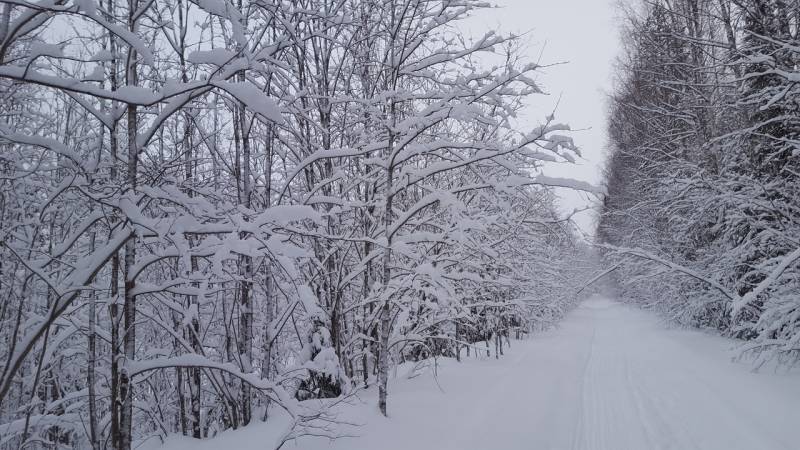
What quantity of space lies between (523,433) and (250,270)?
3551 mm

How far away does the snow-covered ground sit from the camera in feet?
13.1

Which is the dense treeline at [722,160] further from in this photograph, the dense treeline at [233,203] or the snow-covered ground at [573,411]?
the dense treeline at [233,203]

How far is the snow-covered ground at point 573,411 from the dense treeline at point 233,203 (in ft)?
1.57

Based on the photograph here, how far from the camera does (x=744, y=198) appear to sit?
690cm

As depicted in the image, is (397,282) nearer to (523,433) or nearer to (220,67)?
(523,433)

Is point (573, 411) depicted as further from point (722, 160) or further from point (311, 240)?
point (722, 160)

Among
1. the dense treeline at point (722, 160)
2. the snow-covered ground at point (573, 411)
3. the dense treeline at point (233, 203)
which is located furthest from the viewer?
the dense treeline at point (722, 160)

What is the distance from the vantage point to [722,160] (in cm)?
990

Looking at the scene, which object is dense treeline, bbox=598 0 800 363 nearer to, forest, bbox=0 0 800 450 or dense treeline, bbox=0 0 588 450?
forest, bbox=0 0 800 450

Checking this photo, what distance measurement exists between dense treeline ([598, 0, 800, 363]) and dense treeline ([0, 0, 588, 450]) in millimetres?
3102

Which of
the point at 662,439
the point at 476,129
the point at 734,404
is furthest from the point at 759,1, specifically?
the point at 662,439

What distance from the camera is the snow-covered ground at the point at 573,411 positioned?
13.1 ft

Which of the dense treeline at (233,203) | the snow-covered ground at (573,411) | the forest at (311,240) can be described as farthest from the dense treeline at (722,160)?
the dense treeline at (233,203)

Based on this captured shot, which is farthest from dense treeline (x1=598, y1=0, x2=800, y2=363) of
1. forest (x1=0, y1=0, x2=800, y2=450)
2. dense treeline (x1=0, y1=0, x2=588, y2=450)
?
dense treeline (x1=0, y1=0, x2=588, y2=450)
